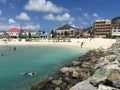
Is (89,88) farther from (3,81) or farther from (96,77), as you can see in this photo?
(3,81)

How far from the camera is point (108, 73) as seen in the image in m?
20.7

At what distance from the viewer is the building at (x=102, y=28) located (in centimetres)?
15775

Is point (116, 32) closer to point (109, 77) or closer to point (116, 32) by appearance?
point (116, 32)

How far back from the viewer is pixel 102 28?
15962 centimetres

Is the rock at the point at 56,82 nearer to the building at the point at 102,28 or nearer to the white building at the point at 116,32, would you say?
the white building at the point at 116,32

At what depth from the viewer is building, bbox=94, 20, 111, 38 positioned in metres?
158

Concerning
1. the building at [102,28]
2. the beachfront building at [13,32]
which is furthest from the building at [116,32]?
the beachfront building at [13,32]

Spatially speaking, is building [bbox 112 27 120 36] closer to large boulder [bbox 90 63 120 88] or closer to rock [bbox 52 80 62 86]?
rock [bbox 52 80 62 86]

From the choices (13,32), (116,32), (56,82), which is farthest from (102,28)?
(56,82)

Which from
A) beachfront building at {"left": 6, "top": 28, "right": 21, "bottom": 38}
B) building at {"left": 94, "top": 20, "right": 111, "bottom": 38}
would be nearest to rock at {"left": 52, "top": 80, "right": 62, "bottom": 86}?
building at {"left": 94, "top": 20, "right": 111, "bottom": 38}

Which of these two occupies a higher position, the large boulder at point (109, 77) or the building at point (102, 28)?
the building at point (102, 28)

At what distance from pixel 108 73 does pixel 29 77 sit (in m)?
14.5

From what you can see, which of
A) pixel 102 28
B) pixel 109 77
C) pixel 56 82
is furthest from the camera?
pixel 102 28

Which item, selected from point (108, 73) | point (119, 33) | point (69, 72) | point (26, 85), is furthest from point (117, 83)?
point (119, 33)
